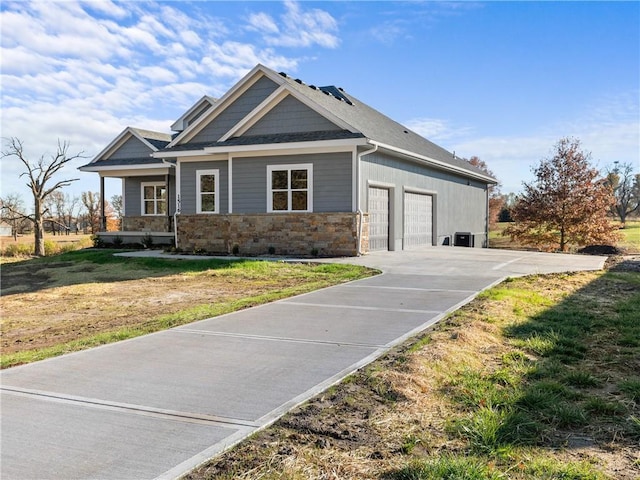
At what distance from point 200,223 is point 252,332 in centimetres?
1341

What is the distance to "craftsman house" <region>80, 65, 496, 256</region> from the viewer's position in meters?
16.9

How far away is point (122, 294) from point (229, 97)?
405 inches

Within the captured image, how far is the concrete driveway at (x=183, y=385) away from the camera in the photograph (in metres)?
3.31

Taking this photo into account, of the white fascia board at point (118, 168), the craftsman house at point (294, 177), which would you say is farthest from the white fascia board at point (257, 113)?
the white fascia board at point (118, 168)

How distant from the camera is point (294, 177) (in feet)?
58.1

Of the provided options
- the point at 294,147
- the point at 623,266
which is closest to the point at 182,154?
the point at 294,147

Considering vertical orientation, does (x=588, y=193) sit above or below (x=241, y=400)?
above

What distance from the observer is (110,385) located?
468cm

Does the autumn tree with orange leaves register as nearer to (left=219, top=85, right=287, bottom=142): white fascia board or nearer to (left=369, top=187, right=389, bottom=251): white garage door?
(left=369, top=187, right=389, bottom=251): white garage door

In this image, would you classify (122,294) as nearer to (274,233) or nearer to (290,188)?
(274,233)

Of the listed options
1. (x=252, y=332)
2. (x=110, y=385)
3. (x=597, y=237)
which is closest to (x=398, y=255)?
(x=252, y=332)

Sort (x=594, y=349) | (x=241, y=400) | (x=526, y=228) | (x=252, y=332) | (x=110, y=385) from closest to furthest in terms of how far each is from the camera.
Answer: (x=241, y=400) < (x=110, y=385) < (x=594, y=349) < (x=252, y=332) < (x=526, y=228)

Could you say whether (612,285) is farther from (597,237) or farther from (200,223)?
(597,237)

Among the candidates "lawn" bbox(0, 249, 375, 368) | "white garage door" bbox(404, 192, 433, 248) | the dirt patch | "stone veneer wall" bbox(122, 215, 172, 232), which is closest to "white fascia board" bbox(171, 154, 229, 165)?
"lawn" bbox(0, 249, 375, 368)
